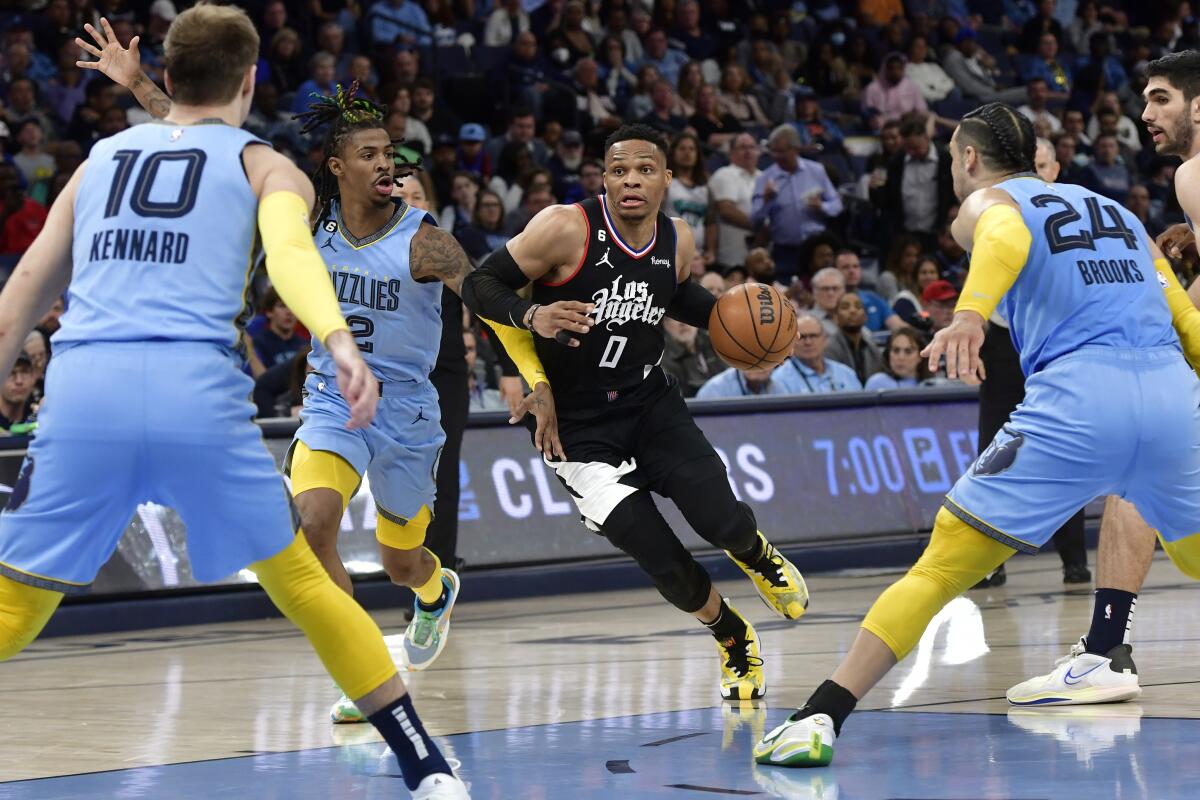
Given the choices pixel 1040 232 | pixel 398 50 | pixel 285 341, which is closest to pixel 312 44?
pixel 398 50

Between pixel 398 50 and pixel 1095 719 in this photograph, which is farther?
pixel 398 50

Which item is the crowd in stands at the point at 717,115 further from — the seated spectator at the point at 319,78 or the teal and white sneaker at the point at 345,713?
the teal and white sneaker at the point at 345,713

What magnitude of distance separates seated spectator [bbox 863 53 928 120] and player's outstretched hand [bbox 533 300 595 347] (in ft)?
44.9

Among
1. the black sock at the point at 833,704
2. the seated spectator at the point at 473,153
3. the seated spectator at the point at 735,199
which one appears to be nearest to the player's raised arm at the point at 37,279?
the black sock at the point at 833,704

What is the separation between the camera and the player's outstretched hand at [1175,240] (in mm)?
6465

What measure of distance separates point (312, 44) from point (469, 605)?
25.7ft

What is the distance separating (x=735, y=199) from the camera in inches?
655

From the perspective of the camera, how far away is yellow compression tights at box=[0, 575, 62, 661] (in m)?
4.41

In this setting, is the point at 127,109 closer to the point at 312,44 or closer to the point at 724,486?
the point at 312,44

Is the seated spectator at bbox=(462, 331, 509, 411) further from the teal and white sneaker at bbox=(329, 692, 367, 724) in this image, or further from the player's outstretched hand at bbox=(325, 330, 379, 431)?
the player's outstretched hand at bbox=(325, 330, 379, 431)

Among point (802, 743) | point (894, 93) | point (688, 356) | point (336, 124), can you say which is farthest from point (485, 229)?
point (802, 743)

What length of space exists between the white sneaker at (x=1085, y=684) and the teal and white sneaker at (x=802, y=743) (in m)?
1.25

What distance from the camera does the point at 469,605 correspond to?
35.2ft

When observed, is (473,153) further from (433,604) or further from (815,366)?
(433,604)
